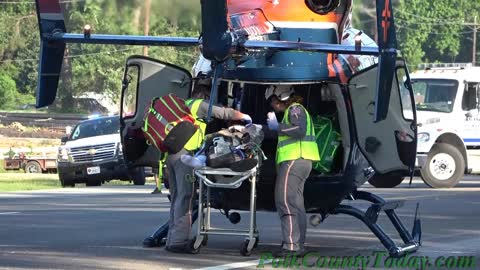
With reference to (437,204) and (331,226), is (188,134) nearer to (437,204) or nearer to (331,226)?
(331,226)

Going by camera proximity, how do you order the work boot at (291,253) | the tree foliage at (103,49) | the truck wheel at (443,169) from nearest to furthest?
the work boot at (291,253) → the truck wheel at (443,169) → the tree foliage at (103,49)

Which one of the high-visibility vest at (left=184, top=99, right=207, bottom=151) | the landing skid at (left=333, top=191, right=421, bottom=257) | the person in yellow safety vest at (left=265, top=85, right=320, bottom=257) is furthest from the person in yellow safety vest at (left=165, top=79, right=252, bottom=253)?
the landing skid at (left=333, top=191, right=421, bottom=257)

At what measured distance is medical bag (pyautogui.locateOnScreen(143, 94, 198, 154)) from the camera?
11.7 m

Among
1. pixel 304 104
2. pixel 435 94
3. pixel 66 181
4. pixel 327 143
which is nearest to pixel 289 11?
pixel 304 104

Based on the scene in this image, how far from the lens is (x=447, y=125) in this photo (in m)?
25.5

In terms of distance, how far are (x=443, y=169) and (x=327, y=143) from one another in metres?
13.7

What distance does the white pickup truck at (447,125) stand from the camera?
82.8ft

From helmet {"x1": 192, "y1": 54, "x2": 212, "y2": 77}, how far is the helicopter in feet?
0.78

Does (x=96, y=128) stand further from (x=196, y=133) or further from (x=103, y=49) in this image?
(x=103, y=49)

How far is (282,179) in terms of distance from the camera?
11375 millimetres

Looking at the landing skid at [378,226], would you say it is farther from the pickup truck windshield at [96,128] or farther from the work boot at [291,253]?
the pickup truck windshield at [96,128]

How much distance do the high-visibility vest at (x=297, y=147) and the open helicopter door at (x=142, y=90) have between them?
159cm

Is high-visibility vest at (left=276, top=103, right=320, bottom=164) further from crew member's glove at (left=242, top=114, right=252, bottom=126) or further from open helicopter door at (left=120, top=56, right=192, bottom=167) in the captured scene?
open helicopter door at (left=120, top=56, right=192, bottom=167)

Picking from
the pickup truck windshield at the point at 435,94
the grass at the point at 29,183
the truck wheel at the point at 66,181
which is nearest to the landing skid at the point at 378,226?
the pickup truck windshield at the point at 435,94
